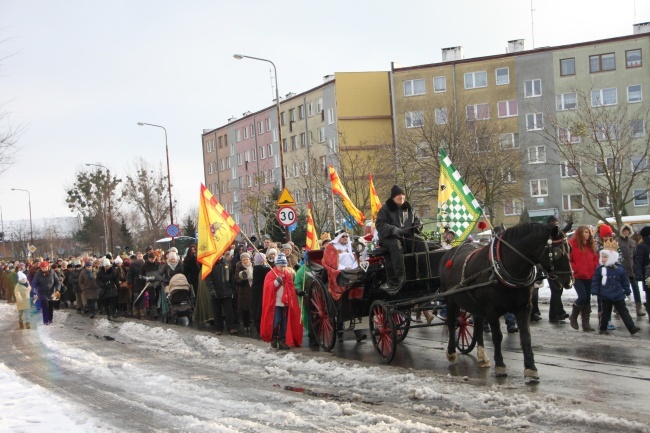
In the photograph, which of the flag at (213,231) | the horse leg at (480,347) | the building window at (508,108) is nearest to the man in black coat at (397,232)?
the horse leg at (480,347)

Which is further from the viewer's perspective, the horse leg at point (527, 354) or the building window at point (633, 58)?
the building window at point (633, 58)

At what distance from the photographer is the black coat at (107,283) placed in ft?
77.6

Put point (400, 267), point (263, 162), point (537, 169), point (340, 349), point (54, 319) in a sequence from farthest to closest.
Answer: point (263, 162) → point (537, 169) → point (54, 319) → point (340, 349) → point (400, 267)

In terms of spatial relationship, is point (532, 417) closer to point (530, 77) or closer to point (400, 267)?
point (400, 267)

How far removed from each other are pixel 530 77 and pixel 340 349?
47.4m

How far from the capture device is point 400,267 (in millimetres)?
11125

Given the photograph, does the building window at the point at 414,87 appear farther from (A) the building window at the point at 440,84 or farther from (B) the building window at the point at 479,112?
(B) the building window at the point at 479,112

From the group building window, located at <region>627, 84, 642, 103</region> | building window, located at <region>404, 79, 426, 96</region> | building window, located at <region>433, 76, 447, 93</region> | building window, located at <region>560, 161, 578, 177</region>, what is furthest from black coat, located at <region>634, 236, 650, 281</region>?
building window, located at <region>404, 79, 426, 96</region>

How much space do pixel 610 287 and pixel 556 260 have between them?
4.38 meters

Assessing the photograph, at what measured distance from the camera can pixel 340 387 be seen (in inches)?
374

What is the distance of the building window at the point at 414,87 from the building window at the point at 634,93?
47.4ft

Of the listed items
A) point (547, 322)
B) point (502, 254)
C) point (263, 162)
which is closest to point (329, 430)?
point (502, 254)

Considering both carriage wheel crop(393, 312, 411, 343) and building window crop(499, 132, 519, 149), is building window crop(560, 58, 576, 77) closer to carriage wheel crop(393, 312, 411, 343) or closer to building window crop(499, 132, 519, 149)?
building window crop(499, 132, 519, 149)

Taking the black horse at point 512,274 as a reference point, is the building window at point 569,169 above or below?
above
